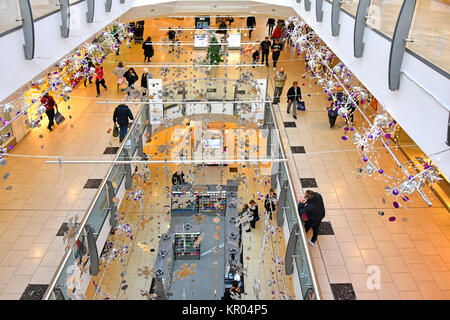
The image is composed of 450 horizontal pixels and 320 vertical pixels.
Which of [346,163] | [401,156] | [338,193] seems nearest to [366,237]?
[338,193]

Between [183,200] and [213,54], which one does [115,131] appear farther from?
[213,54]

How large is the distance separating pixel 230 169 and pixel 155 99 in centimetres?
338

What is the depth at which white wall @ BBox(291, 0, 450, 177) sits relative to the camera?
340cm

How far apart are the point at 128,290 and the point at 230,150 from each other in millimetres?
5634

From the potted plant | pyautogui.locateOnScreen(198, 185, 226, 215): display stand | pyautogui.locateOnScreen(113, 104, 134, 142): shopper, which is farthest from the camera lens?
the potted plant

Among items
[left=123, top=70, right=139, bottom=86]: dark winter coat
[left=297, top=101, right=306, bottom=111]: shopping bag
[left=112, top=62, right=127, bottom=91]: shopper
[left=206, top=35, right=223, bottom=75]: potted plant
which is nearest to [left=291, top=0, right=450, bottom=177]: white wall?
[left=297, top=101, right=306, bottom=111]: shopping bag

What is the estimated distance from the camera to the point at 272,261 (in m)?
8.59

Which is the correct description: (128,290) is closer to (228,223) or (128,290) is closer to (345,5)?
(228,223)

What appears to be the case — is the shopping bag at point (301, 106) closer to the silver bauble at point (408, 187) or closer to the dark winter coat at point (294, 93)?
the dark winter coat at point (294, 93)

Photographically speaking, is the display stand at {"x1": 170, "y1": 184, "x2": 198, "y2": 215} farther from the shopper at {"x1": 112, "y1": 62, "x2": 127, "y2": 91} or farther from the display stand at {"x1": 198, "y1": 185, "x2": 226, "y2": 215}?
the shopper at {"x1": 112, "y1": 62, "x2": 127, "y2": 91}

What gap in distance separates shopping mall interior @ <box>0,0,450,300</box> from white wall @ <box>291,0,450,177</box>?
0.02m

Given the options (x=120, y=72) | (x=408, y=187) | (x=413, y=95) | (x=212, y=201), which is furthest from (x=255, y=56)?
(x=408, y=187)

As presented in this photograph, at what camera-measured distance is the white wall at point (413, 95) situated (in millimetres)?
3398

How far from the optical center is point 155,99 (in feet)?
40.8
